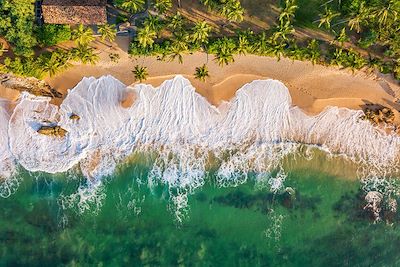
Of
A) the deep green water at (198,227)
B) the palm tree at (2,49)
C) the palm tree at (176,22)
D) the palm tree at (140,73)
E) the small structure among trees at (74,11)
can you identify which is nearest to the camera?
the palm tree at (176,22)

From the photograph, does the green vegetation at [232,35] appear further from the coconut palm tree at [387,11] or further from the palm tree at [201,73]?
the palm tree at [201,73]

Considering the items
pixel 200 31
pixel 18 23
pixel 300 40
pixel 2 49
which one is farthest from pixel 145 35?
pixel 300 40

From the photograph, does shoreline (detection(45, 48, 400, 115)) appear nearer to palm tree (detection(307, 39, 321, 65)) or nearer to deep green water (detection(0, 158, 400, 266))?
palm tree (detection(307, 39, 321, 65))

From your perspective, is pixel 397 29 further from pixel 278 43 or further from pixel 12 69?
pixel 12 69

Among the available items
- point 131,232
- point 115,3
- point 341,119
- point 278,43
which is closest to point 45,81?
point 115,3

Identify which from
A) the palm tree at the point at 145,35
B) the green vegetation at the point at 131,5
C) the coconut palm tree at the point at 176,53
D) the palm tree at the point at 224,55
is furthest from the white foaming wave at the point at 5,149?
the palm tree at the point at 224,55

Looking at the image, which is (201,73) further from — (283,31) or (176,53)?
(283,31)

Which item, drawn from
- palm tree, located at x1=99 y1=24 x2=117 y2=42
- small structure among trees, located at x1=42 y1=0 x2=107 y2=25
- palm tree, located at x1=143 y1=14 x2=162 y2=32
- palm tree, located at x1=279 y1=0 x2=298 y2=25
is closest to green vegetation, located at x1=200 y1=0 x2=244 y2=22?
palm tree, located at x1=279 y1=0 x2=298 y2=25
